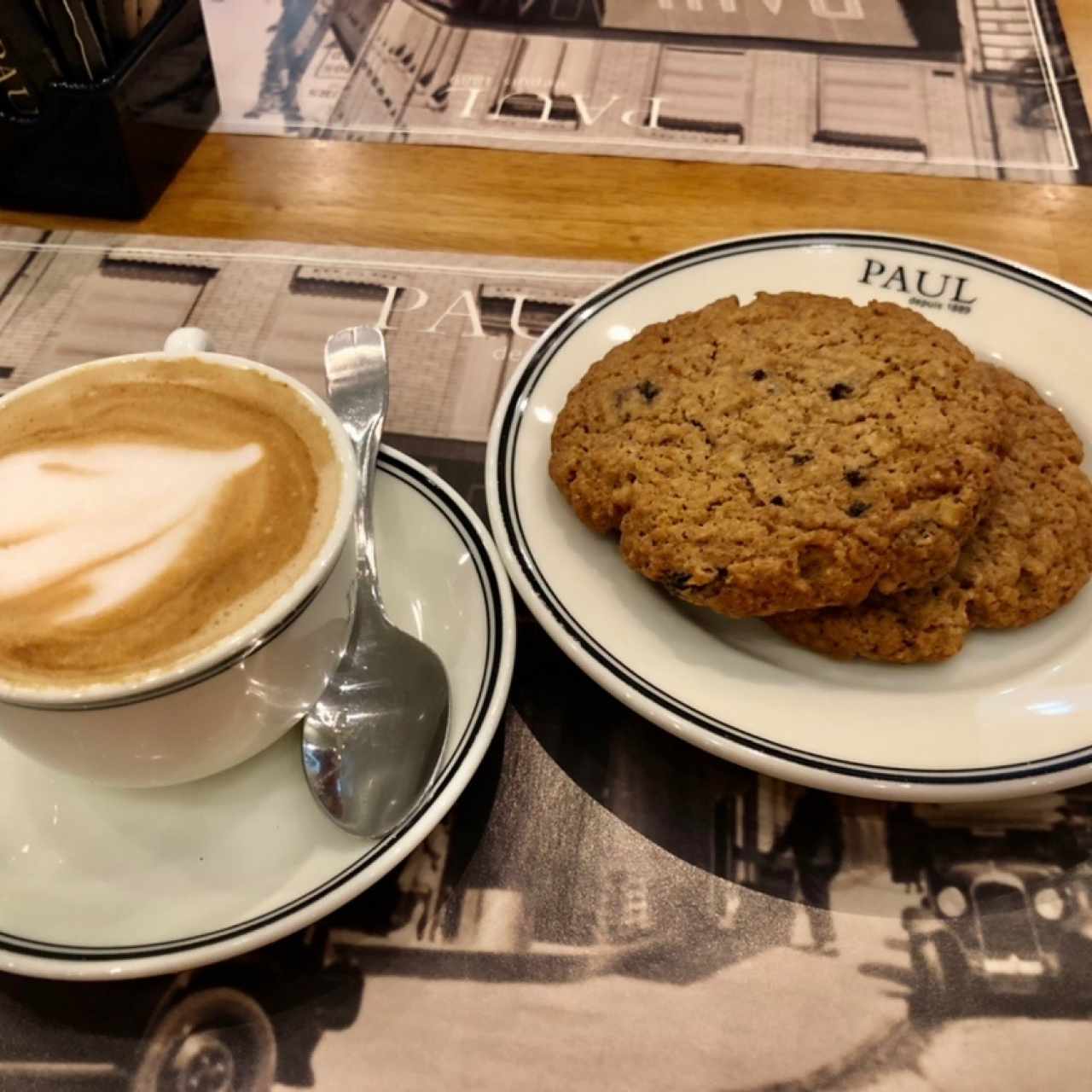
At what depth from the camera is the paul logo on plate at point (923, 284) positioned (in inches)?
41.3

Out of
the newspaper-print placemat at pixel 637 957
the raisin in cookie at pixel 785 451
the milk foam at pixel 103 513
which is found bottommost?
the newspaper-print placemat at pixel 637 957

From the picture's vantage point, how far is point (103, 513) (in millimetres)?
707

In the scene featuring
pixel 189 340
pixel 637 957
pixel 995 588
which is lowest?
pixel 637 957

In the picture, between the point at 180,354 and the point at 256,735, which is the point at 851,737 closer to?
the point at 256,735

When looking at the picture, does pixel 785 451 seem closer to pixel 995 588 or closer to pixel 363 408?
pixel 995 588

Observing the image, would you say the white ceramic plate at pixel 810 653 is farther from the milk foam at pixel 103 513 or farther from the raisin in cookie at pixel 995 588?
the milk foam at pixel 103 513

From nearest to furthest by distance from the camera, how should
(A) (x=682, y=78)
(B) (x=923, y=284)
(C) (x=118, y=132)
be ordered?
(B) (x=923, y=284), (C) (x=118, y=132), (A) (x=682, y=78)

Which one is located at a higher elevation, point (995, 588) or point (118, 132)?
point (118, 132)

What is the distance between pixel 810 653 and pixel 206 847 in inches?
19.2

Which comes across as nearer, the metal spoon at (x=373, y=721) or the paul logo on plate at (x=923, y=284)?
the metal spoon at (x=373, y=721)

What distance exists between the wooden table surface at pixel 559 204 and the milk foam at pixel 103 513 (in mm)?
693

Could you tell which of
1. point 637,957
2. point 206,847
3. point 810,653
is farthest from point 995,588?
point 206,847

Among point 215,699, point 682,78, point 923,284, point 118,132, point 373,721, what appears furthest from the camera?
point 682,78

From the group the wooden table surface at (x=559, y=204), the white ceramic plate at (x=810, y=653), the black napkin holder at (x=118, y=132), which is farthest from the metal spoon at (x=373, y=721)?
the black napkin holder at (x=118, y=132)
